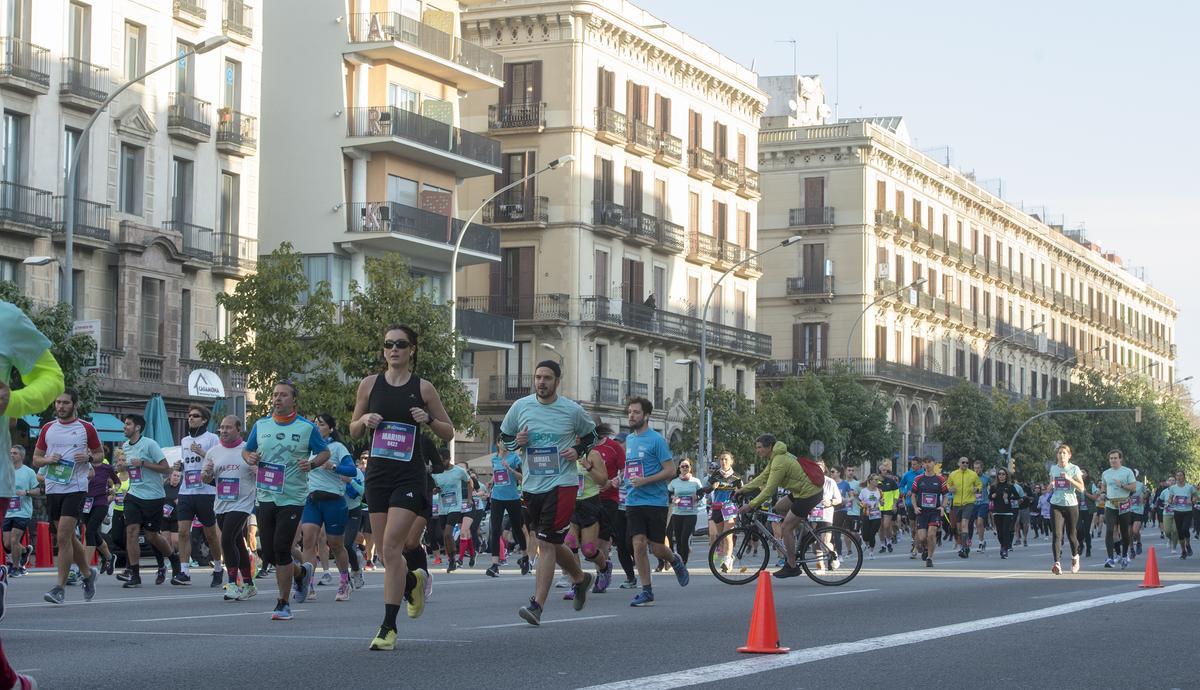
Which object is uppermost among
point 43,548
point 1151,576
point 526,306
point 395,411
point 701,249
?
point 701,249

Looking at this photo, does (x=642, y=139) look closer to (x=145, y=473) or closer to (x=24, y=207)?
(x=24, y=207)

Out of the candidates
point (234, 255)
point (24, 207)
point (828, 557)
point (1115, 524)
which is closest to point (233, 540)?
point (828, 557)

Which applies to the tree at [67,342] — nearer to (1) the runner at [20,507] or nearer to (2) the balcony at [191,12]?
(1) the runner at [20,507]

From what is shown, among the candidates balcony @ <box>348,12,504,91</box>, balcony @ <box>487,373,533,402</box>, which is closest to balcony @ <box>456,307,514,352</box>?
balcony @ <box>487,373,533,402</box>

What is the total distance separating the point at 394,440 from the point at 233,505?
6365 mm

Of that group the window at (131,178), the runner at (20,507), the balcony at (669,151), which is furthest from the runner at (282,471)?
the balcony at (669,151)

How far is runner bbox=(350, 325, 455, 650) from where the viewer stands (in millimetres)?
11508

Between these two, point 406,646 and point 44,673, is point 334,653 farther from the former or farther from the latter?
point 44,673

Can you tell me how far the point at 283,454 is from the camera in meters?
15.6

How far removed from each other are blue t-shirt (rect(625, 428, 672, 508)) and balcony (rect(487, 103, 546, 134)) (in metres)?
39.3

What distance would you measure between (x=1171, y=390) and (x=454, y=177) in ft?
297

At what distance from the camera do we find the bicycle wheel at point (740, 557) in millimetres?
21156

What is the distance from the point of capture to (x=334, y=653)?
11.3 m

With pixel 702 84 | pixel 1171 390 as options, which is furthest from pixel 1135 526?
pixel 1171 390
